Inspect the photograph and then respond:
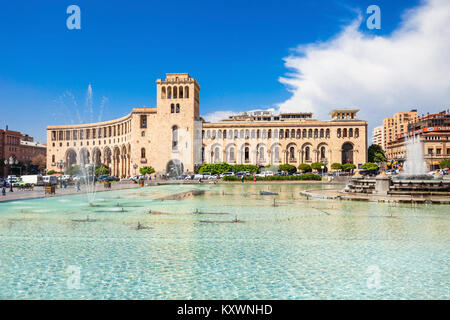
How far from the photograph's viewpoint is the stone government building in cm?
6375

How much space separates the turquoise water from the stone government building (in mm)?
52916

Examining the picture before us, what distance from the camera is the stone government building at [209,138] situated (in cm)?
6375

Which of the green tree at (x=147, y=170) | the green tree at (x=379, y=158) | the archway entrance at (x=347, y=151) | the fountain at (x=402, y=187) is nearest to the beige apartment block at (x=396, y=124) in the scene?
the green tree at (x=379, y=158)

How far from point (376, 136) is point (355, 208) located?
15043cm

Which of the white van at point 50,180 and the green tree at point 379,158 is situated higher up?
the green tree at point 379,158

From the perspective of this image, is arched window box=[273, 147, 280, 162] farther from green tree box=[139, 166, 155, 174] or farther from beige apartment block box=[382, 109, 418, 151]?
beige apartment block box=[382, 109, 418, 151]

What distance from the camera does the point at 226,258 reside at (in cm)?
668

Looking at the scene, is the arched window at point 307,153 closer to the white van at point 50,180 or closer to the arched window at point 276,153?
the arched window at point 276,153

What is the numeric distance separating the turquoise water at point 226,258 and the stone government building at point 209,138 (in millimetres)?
52916

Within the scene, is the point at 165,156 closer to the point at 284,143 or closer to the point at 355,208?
the point at 284,143

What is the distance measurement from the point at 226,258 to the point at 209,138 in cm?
6187

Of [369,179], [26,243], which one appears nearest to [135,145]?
[369,179]

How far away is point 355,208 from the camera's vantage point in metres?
14.2
